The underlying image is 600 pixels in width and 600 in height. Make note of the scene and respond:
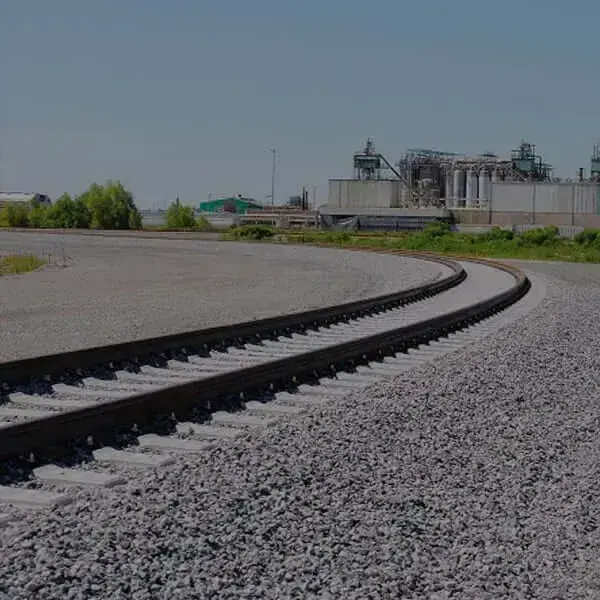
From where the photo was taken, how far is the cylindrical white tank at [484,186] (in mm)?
119875

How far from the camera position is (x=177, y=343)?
41.1 ft

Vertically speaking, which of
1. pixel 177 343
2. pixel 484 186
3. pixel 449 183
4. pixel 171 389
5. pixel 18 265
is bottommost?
pixel 18 265

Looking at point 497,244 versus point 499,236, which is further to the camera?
point 499,236

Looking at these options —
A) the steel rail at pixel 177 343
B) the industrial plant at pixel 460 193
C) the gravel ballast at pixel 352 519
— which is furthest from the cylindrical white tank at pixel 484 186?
the gravel ballast at pixel 352 519

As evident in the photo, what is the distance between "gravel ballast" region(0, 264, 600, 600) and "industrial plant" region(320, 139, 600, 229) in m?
99.1

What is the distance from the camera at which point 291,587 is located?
4965 millimetres

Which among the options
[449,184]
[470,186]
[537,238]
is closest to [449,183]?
[449,184]

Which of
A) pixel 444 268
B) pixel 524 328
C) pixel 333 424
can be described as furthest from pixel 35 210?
pixel 333 424

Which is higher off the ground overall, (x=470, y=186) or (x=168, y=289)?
(x=470, y=186)

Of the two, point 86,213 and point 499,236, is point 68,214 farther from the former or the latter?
point 499,236

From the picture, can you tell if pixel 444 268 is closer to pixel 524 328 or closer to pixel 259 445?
pixel 524 328

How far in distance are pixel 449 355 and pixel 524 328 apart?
13.7 feet

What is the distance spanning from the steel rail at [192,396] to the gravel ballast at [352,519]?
0.73m

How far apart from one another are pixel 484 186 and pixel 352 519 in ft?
389
